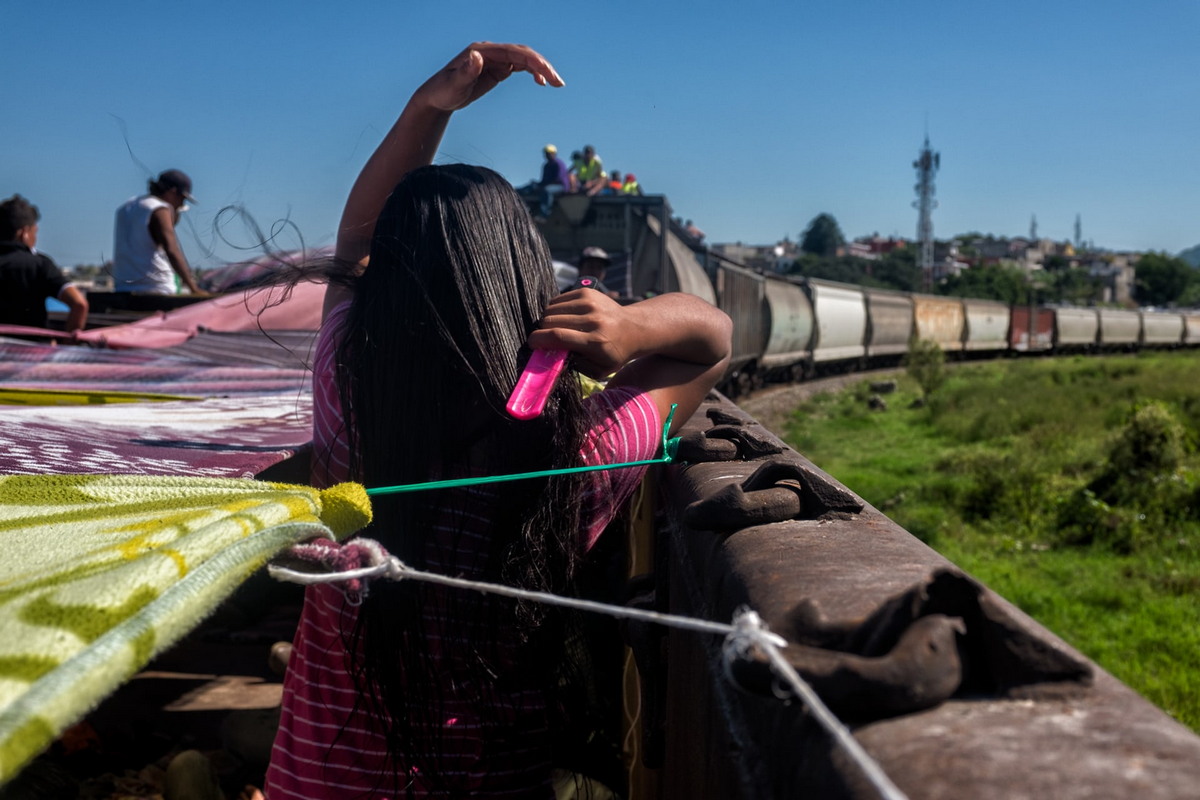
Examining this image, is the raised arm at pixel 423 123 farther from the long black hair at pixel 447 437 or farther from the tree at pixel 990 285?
the tree at pixel 990 285

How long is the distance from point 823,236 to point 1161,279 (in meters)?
48.5

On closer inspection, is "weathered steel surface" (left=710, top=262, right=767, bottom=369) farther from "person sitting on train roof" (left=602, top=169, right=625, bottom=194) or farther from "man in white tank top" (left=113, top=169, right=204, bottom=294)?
"man in white tank top" (left=113, top=169, right=204, bottom=294)

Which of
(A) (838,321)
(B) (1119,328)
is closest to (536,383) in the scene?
(A) (838,321)

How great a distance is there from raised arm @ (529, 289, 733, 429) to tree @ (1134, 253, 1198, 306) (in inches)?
5002

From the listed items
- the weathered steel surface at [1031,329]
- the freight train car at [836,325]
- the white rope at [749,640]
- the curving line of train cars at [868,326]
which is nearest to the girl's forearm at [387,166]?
the white rope at [749,640]

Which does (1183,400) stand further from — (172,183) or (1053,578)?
(172,183)

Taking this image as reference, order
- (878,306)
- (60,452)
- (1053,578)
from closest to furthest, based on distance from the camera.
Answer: (60,452)
(1053,578)
(878,306)

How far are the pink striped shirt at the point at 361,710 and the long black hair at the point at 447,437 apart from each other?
1.1 inches

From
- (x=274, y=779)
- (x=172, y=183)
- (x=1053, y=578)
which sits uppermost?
(x=172, y=183)

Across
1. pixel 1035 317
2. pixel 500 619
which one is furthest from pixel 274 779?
pixel 1035 317

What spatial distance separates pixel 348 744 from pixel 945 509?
8837mm

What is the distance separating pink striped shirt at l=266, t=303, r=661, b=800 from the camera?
1.75m

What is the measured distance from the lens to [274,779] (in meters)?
1.87

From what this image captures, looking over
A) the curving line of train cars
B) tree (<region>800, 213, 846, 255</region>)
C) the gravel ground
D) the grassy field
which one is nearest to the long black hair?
the grassy field
